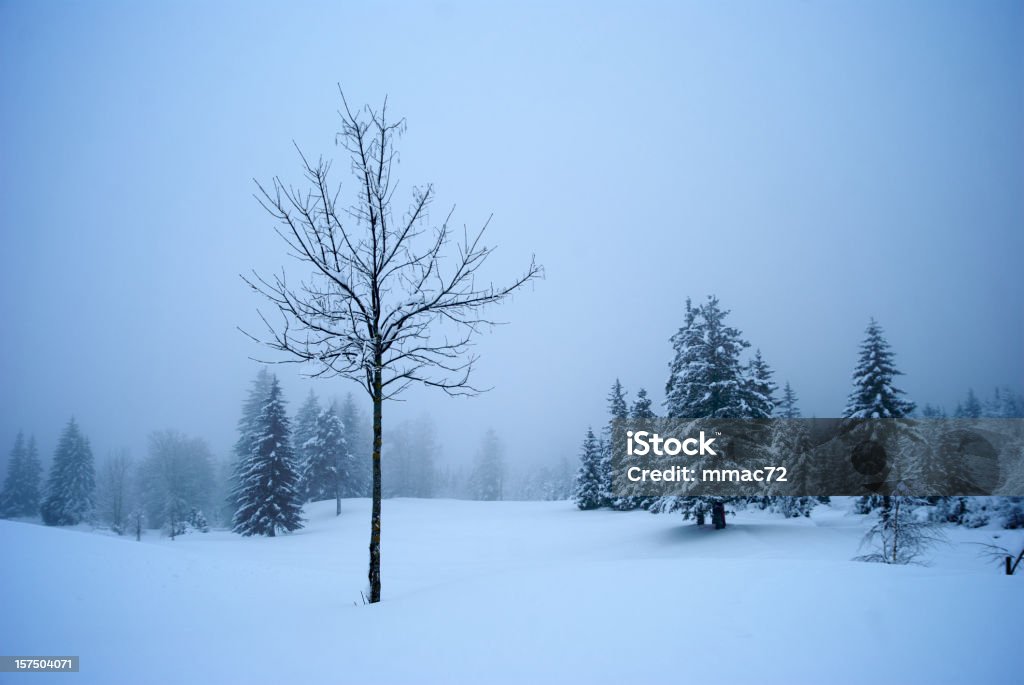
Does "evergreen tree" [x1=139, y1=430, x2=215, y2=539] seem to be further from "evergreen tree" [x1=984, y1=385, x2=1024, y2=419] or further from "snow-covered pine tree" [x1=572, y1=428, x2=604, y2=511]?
"evergreen tree" [x1=984, y1=385, x2=1024, y2=419]

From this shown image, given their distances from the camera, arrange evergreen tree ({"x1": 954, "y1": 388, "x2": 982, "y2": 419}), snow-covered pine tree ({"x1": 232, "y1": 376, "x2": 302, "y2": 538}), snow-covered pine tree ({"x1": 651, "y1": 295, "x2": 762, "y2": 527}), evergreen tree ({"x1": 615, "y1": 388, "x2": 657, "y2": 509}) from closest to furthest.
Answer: snow-covered pine tree ({"x1": 651, "y1": 295, "x2": 762, "y2": 527}) < snow-covered pine tree ({"x1": 232, "y1": 376, "x2": 302, "y2": 538}) < evergreen tree ({"x1": 615, "y1": 388, "x2": 657, "y2": 509}) < evergreen tree ({"x1": 954, "y1": 388, "x2": 982, "y2": 419})

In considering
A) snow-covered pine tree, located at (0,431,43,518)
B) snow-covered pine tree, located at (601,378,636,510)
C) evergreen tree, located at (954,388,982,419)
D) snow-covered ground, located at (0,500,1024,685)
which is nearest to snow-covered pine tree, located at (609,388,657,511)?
snow-covered pine tree, located at (601,378,636,510)

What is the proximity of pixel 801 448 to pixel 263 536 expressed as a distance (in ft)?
114

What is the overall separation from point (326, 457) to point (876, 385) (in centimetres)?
3952

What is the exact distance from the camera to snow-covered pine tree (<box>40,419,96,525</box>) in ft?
126

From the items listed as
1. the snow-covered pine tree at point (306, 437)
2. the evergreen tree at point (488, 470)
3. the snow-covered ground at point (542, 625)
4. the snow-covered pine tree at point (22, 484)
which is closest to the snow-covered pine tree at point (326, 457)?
the snow-covered pine tree at point (306, 437)

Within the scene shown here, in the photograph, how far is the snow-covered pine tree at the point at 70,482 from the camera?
126 feet

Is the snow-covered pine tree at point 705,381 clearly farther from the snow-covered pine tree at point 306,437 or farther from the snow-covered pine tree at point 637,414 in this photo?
the snow-covered pine tree at point 306,437

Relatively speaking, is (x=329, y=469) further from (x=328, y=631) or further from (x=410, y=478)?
(x=328, y=631)

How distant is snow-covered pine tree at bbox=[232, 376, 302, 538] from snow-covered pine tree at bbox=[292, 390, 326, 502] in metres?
6.60

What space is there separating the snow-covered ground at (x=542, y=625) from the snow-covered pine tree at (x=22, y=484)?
194 ft

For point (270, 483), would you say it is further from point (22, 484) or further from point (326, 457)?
point (22, 484)

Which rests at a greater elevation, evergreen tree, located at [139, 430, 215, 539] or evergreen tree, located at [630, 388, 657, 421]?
evergreen tree, located at [630, 388, 657, 421]

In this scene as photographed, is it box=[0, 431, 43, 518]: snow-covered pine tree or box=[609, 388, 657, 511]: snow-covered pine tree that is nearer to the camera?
box=[609, 388, 657, 511]: snow-covered pine tree
